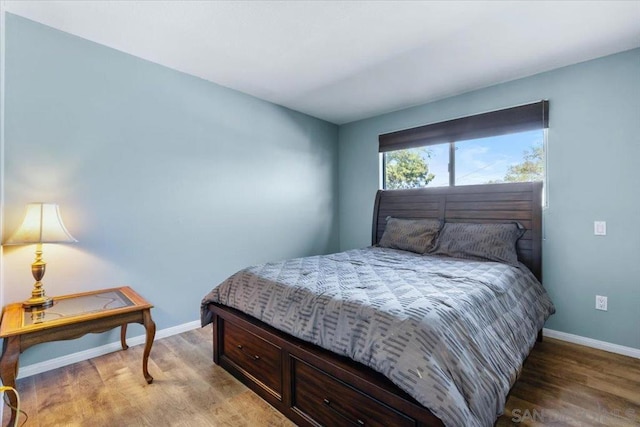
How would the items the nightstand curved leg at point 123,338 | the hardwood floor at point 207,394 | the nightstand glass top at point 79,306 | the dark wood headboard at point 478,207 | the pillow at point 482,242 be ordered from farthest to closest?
1. the dark wood headboard at point 478,207
2. the pillow at point 482,242
3. the nightstand curved leg at point 123,338
4. the nightstand glass top at point 79,306
5. the hardwood floor at point 207,394

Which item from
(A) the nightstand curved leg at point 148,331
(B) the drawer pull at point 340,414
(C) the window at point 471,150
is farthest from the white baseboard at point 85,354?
(C) the window at point 471,150

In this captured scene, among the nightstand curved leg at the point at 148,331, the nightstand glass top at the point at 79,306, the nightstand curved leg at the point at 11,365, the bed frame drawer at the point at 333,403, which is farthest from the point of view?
the nightstand curved leg at the point at 148,331

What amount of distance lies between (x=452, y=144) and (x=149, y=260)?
3.33 meters

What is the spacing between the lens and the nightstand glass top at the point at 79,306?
5.76ft

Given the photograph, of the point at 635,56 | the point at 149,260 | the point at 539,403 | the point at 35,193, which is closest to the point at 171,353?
the point at 149,260

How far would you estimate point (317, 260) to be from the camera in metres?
2.62

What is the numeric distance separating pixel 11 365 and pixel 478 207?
3.62 m

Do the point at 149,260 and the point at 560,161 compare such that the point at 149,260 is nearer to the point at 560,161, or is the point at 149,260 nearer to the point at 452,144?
the point at 452,144

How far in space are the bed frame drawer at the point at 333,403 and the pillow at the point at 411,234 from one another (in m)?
1.87

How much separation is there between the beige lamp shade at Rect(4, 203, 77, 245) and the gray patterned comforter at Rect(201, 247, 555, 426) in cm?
107

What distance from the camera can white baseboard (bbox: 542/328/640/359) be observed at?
2.36 meters

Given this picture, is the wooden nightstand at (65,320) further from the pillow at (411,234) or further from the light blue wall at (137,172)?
the pillow at (411,234)

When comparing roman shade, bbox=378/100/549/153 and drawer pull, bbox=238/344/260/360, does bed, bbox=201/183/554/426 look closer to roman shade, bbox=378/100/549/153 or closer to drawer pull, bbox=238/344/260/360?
drawer pull, bbox=238/344/260/360

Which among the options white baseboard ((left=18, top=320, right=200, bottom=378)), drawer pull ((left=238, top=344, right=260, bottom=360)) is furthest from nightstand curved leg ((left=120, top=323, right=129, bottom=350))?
drawer pull ((left=238, top=344, right=260, bottom=360))
